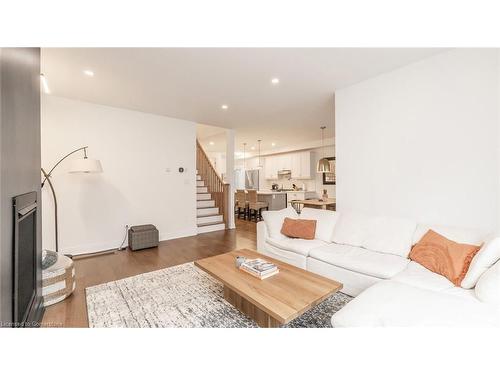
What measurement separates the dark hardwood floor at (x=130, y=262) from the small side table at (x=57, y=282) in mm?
66

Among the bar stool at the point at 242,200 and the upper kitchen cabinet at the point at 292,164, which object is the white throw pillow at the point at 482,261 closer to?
the bar stool at the point at 242,200

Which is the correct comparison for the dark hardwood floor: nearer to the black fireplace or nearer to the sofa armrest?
the black fireplace

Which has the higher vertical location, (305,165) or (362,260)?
(305,165)

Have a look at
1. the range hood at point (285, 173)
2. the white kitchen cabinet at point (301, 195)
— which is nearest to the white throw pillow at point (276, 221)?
the white kitchen cabinet at point (301, 195)

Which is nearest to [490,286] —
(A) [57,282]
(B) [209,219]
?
(A) [57,282]

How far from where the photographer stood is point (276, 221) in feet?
10.3

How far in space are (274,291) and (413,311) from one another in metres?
0.85

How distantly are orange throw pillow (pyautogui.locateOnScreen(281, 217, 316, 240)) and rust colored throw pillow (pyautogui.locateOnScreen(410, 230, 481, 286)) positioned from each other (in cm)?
109

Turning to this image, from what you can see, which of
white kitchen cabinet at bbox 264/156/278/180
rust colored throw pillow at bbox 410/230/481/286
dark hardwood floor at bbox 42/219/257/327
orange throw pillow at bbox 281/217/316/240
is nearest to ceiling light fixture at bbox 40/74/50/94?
dark hardwood floor at bbox 42/219/257/327

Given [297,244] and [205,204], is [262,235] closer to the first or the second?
[297,244]

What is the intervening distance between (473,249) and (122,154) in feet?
15.9
